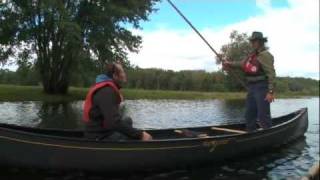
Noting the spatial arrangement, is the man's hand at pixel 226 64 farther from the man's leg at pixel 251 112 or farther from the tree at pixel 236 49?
the tree at pixel 236 49

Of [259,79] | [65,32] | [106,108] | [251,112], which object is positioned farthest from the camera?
[65,32]

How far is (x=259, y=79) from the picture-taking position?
1385 cm

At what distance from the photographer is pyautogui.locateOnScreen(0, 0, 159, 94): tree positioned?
3531 centimetres

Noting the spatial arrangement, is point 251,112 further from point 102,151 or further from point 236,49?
point 236,49

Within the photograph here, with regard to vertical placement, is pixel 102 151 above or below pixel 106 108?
below

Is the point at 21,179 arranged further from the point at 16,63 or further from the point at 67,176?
the point at 16,63

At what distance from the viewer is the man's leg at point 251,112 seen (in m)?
14.3

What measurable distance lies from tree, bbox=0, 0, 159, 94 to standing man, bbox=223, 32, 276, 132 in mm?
21688

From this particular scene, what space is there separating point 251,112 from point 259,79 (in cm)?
116

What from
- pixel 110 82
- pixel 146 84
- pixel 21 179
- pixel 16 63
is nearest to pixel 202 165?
pixel 110 82

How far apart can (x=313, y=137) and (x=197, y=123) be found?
6084 mm

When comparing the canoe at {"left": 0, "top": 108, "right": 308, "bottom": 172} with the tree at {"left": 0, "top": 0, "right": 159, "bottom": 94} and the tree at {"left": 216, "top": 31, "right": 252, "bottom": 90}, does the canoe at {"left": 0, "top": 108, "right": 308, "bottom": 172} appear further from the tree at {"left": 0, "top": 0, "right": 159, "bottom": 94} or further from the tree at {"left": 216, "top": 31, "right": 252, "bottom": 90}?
the tree at {"left": 216, "top": 31, "right": 252, "bottom": 90}

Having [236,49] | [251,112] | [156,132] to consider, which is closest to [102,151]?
[156,132]

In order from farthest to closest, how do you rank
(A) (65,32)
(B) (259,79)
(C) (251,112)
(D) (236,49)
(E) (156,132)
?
(D) (236,49) → (A) (65,32) → (C) (251,112) → (B) (259,79) → (E) (156,132)
